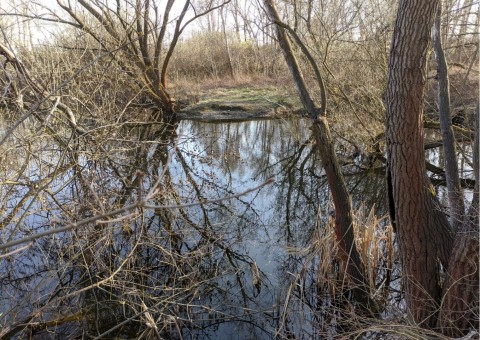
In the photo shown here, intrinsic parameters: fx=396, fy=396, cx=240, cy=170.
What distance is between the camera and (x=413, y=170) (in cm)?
292

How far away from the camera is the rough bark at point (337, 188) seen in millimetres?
3857

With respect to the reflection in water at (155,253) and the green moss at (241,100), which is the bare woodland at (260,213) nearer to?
the reflection in water at (155,253)

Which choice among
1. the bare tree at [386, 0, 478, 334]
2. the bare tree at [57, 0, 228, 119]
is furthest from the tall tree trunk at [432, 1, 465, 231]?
the bare tree at [57, 0, 228, 119]

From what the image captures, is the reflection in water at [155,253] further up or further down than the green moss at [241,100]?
further down

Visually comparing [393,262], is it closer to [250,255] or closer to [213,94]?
[250,255]

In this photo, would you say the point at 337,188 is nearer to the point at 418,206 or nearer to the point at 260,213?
the point at 418,206

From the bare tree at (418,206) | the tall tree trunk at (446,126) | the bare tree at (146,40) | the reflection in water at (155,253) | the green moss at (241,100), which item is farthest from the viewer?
the green moss at (241,100)

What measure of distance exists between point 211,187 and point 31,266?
3.35 metres

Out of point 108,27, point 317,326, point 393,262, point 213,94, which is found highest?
point 108,27

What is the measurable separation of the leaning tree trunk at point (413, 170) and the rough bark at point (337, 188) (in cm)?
78

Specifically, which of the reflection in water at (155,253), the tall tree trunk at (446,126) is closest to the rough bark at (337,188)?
the reflection in water at (155,253)

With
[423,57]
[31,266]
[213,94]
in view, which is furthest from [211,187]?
[213,94]

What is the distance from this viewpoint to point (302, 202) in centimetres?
707

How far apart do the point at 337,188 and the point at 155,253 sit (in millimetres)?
2406
